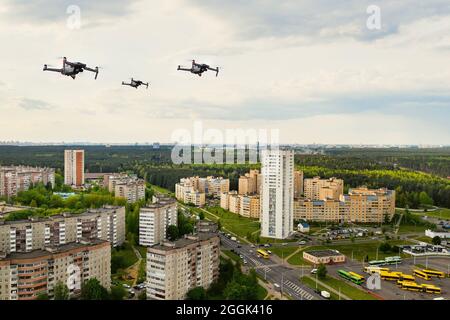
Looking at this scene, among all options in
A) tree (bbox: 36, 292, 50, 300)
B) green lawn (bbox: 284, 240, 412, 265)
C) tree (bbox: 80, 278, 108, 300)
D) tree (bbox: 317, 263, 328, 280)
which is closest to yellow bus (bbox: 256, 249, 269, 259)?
green lawn (bbox: 284, 240, 412, 265)

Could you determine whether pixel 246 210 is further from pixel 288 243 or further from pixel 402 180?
pixel 402 180

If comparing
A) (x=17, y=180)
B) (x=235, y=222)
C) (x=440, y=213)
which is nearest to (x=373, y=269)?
(x=235, y=222)

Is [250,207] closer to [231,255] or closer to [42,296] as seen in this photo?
[231,255]

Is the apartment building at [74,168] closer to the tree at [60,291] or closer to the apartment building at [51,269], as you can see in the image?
the apartment building at [51,269]

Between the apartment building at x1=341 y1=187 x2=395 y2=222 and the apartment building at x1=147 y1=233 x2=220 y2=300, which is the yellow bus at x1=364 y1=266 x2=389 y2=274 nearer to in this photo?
the apartment building at x1=147 y1=233 x2=220 y2=300

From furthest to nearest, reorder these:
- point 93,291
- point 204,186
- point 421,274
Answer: point 204,186 < point 421,274 < point 93,291

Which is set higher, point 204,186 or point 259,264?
point 204,186
